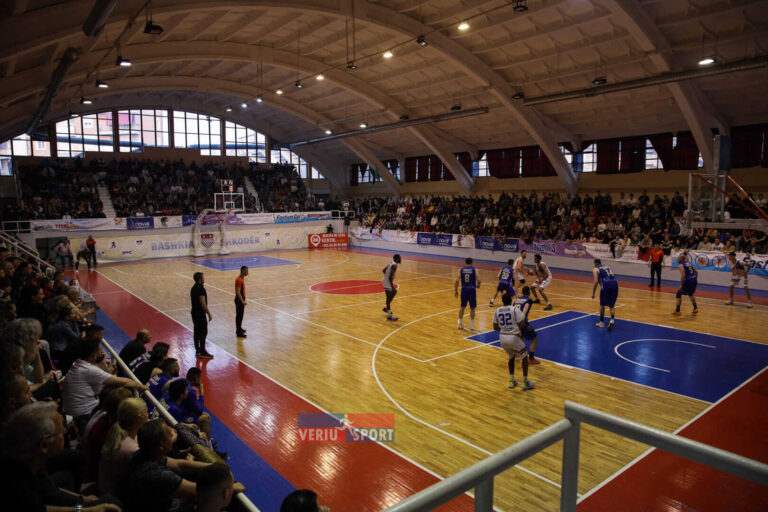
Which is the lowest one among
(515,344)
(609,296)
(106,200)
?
(515,344)

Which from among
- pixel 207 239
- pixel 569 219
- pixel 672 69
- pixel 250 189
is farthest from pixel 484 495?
pixel 250 189

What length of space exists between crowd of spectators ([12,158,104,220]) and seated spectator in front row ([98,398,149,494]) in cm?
2701

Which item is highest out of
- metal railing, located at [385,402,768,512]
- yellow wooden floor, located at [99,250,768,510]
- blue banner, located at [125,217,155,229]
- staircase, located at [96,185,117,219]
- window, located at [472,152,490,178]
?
window, located at [472,152,490,178]

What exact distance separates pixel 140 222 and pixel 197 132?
17.2 meters

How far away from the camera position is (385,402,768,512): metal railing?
1251mm

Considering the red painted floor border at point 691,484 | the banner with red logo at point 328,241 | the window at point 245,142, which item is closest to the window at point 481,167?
the banner with red logo at point 328,241

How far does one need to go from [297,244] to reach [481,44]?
58.4 feet

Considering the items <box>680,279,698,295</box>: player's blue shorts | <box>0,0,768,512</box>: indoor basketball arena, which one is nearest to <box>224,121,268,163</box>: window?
<box>0,0,768,512</box>: indoor basketball arena

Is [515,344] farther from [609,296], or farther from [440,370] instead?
[609,296]

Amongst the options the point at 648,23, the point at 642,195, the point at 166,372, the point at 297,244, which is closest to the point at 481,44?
the point at 648,23

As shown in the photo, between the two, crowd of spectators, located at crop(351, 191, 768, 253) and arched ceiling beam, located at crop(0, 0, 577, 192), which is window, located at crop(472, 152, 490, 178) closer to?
crowd of spectators, located at crop(351, 191, 768, 253)

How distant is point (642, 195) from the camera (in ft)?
84.9

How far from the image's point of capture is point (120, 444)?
4137 millimetres

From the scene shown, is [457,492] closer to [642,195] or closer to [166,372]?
[166,372]
